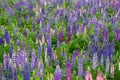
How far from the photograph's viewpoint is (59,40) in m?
7.59

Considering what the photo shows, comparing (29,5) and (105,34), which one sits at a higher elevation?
(29,5)

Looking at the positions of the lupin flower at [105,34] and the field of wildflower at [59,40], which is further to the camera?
the lupin flower at [105,34]

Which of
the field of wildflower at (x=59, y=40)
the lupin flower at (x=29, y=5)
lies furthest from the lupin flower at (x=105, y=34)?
the lupin flower at (x=29, y=5)

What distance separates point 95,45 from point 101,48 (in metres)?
0.15

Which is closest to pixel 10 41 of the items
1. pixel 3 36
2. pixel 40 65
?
pixel 3 36

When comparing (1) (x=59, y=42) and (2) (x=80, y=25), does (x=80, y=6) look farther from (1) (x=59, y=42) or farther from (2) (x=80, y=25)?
(1) (x=59, y=42)

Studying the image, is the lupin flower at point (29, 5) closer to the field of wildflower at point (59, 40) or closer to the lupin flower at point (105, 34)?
the field of wildflower at point (59, 40)

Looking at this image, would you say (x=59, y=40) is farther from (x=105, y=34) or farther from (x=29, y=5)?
(x=29, y=5)

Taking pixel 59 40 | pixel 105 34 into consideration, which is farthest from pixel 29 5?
pixel 105 34

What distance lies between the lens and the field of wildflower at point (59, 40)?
564 cm

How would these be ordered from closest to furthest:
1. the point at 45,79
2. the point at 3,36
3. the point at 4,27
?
1. the point at 45,79
2. the point at 3,36
3. the point at 4,27

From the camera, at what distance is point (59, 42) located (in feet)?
24.5

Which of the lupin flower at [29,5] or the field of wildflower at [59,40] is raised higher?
the lupin flower at [29,5]

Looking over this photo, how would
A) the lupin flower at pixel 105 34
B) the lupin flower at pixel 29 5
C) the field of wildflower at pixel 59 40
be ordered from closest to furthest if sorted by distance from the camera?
1. the field of wildflower at pixel 59 40
2. the lupin flower at pixel 105 34
3. the lupin flower at pixel 29 5
